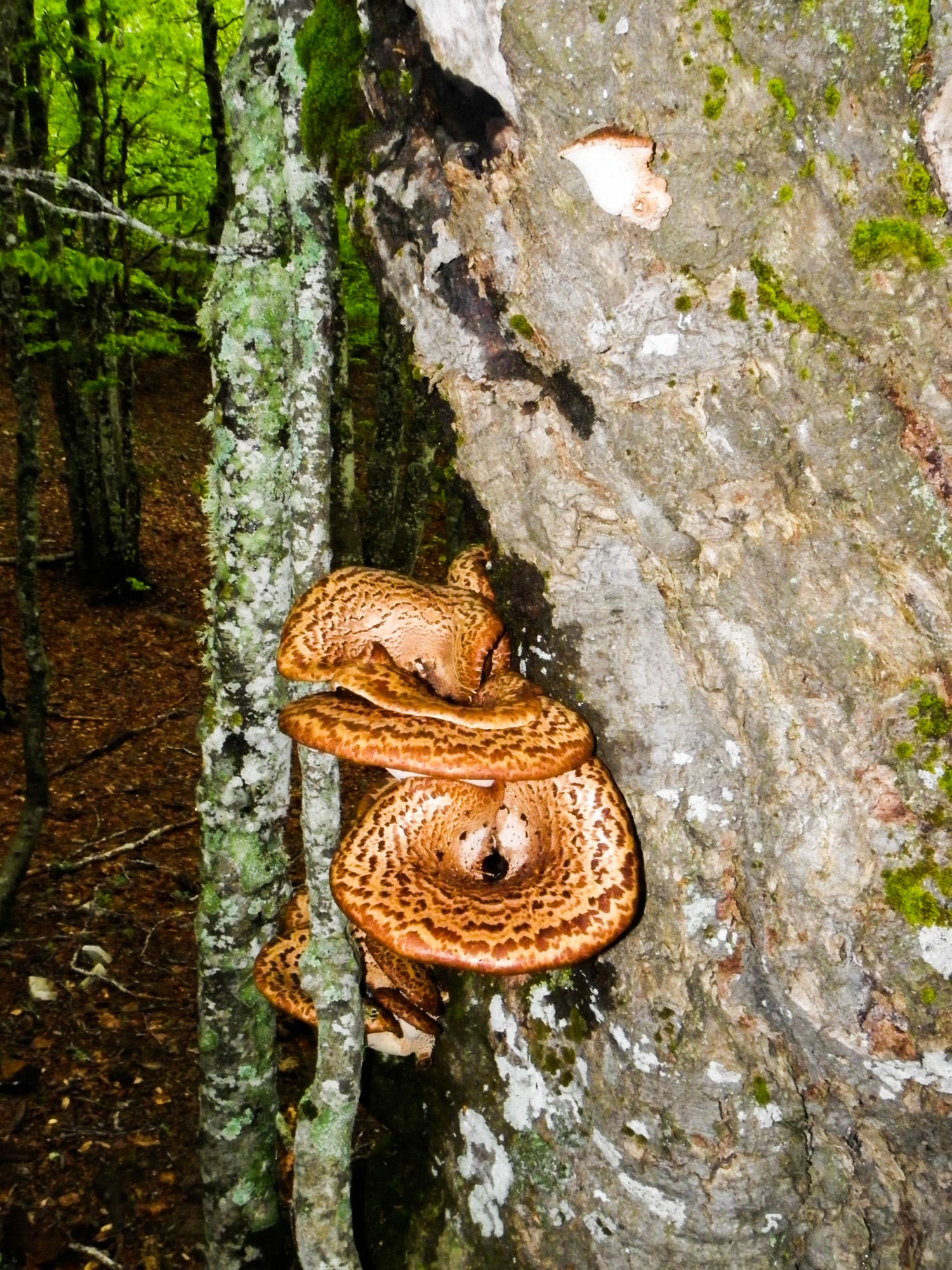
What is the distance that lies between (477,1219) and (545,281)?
3.01 meters

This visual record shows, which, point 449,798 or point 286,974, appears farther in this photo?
point 286,974

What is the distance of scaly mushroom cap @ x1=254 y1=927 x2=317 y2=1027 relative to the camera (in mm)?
3850

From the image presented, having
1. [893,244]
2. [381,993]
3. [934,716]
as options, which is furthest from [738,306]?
[381,993]

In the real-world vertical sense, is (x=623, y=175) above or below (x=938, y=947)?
above

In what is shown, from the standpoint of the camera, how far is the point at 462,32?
207 centimetres

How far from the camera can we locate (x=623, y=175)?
2.01 metres

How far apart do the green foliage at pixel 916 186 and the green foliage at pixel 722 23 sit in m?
0.51

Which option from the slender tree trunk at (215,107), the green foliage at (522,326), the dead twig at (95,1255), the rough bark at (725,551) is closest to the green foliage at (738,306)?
the rough bark at (725,551)

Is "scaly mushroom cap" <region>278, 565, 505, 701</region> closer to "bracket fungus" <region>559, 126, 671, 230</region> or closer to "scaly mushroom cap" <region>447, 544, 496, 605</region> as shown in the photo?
"scaly mushroom cap" <region>447, 544, 496, 605</region>

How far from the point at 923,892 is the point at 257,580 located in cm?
304

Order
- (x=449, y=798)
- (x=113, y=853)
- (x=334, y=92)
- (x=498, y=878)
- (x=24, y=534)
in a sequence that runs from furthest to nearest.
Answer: (x=113, y=853), (x=24, y=534), (x=498, y=878), (x=449, y=798), (x=334, y=92)

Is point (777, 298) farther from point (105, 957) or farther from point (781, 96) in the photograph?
point (105, 957)

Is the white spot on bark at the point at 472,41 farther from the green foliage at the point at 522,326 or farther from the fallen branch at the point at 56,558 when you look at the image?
the fallen branch at the point at 56,558

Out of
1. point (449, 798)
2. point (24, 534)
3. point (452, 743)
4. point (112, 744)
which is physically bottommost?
point (112, 744)
